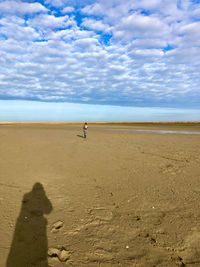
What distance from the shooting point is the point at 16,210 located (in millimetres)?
4727

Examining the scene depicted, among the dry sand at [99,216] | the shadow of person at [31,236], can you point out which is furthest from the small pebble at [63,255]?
the shadow of person at [31,236]

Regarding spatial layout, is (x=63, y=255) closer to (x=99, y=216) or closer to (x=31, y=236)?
(x=31, y=236)

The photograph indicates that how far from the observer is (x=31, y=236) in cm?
376

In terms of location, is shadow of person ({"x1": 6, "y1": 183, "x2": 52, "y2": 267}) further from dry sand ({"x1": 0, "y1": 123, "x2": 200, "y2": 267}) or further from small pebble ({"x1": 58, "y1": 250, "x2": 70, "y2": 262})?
small pebble ({"x1": 58, "y1": 250, "x2": 70, "y2": 262})

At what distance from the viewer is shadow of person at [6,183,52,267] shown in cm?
315

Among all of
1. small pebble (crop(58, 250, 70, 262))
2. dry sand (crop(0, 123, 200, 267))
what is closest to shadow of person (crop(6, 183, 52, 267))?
dry sand (crop(0, 123, 200, 267))

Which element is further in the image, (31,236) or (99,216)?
(99,216)

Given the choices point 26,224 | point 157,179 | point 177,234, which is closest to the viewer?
point 177,234

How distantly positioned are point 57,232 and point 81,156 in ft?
23.8

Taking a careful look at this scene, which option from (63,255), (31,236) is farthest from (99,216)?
(31,236)

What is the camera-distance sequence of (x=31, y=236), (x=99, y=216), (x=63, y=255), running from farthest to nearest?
(x=99, y=216), (x=31, y=236), (x=63, y=255)

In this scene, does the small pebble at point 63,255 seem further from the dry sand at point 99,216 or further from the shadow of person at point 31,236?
the shadow of person at point 31,236

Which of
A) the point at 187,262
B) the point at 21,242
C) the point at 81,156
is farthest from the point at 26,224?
the point at 81,156

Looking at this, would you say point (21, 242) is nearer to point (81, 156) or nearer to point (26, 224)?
point (26, 224)
